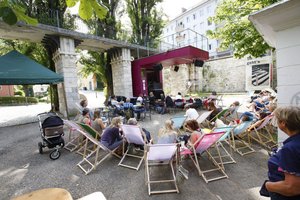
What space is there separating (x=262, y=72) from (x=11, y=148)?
47.7ft

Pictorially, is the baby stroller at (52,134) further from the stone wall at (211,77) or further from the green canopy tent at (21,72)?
the stone wall at (211,77)

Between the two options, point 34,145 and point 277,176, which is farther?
point 34,145

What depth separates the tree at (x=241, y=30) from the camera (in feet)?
21.5

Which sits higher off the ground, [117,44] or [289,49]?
[117,44]

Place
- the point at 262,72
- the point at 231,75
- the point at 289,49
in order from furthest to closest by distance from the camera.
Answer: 1. the point at 231,75
2. the point at 262,72
3. the point at 289,49

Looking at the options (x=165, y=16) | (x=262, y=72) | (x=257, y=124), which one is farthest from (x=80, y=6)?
(x=165, y=16)

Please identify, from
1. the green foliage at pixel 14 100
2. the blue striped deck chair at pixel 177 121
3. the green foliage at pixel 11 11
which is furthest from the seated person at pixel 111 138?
the green foliage at pixel 14 100

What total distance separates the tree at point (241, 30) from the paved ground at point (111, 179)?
429 centimetres

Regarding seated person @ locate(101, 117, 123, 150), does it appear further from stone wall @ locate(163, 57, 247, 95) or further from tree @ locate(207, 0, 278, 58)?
stone wall @ locate(163, 57, 247, 95)

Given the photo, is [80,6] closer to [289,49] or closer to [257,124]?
[289,49]

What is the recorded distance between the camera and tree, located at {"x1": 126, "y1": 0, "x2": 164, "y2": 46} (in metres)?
15.1

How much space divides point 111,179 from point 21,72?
20.4ft

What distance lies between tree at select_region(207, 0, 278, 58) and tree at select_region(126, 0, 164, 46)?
817cm

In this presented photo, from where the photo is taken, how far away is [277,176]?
1.35 meters
